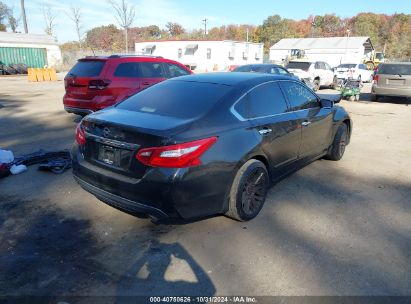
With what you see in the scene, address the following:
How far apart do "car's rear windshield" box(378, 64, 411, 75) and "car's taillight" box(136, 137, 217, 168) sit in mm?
13745

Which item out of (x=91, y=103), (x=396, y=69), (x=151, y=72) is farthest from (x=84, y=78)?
(x=396, y=69)

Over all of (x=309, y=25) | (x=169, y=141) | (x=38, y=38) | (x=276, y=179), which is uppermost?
(x=309, y=25)

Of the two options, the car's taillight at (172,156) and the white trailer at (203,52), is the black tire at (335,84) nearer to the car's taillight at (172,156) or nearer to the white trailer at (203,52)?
the white trailer at (203,52)

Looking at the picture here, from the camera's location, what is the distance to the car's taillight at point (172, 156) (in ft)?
10.3

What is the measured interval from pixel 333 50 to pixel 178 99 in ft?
200

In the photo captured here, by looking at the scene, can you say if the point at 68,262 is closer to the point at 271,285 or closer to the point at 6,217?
the point at 6,217

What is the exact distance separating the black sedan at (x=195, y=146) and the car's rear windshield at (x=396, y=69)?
11519mm

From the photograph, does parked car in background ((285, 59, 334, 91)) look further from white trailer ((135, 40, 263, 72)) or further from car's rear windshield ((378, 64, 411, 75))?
white trailer ((135, 40, 263, 72))

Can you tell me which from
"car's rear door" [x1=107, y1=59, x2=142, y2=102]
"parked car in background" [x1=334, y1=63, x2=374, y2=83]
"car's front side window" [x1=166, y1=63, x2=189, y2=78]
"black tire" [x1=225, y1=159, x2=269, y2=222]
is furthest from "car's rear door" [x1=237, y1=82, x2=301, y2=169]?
"parked car in background" [x1=334, y1=63, x2=374, y2=83]

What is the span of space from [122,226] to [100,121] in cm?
118

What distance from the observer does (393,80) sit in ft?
46.6

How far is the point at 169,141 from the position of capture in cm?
314

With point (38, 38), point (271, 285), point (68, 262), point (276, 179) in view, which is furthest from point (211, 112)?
point (38, 38)

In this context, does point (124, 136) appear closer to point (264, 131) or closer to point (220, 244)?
point (220, 244)
